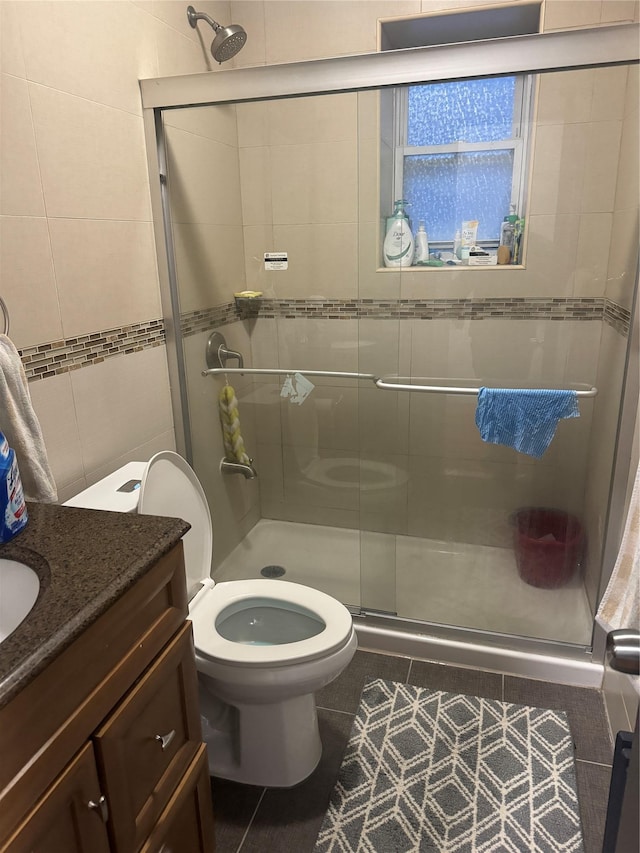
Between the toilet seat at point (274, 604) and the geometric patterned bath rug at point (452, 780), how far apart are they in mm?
419

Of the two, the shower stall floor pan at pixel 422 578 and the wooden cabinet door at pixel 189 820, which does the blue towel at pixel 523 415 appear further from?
the wooden cabinet door at pixel 189 820

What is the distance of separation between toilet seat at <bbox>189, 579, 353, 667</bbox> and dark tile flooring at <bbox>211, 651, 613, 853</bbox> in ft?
1.20

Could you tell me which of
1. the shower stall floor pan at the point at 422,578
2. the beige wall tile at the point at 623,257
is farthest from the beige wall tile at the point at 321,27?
the shower stall floor pan at the point at 422,578

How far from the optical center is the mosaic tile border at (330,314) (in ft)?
5.59

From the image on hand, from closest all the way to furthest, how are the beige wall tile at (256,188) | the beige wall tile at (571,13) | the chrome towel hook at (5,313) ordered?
the chrome towel hook at (5,313) → the beige wall tile at (571,13) → the beige wall tile at (256,188)

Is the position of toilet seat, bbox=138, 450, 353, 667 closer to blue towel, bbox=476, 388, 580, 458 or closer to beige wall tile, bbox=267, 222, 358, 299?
blue towel, bbox=476, 388, 580, 458

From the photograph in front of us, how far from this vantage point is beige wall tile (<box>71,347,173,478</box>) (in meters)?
1.73

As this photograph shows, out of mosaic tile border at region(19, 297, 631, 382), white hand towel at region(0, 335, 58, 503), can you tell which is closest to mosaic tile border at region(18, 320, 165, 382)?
mosaic tile border at region(19, 297, 631, 382)

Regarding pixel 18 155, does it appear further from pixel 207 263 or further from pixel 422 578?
pixel 422 578

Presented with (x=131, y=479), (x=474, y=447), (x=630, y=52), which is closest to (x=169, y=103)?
(x=131, y=479)

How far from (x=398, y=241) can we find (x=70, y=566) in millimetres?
1633

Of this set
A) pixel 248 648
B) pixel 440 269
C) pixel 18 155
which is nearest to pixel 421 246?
pixel 440 269

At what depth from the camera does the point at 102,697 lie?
96 cm

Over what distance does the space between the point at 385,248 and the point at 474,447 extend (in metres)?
0.86
